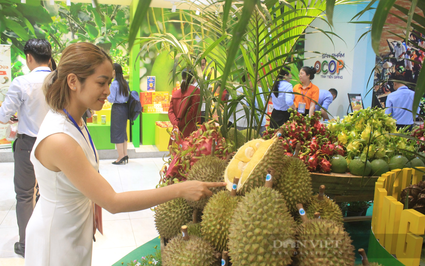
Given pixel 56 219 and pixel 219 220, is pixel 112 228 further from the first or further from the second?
pixel 219 220

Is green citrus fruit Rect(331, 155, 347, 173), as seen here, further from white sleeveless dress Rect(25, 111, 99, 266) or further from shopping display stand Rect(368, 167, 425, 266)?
white sleeveless dress Rect(25, 111, 99, 266)

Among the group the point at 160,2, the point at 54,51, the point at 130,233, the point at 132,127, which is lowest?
the point at 130,233

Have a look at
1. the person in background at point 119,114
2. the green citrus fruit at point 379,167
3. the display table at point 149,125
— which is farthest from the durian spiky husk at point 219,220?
the display table at point 149,125

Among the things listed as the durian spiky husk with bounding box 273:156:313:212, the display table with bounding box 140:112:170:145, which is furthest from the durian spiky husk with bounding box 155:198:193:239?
the display table with bounding box 140:112:170:145

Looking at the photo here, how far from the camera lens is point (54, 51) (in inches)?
259

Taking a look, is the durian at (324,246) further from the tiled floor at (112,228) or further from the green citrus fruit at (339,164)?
the tiled floor at (112,228)

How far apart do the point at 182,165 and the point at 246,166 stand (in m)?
0.42

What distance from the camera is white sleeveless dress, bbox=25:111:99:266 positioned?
106 centimetres

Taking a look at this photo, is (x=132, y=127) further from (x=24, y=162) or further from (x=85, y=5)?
(x=24, y=162)

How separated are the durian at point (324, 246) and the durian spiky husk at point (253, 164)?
0.21 m

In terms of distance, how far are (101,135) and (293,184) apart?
543 centimetres

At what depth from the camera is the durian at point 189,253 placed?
0.89 meters

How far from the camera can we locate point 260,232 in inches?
30.4

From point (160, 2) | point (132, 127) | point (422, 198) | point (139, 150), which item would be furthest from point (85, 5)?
point (422, 198)
